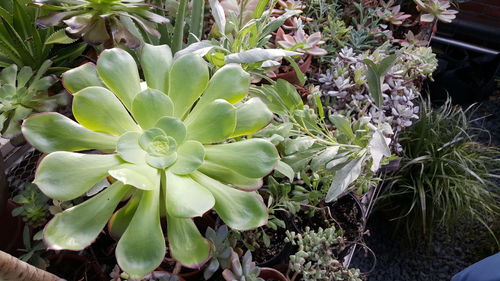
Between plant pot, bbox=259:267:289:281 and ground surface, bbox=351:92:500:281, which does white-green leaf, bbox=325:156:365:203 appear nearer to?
plant pot, bbox=259:267:289:281

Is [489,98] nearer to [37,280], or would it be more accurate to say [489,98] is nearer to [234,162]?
[234,162]

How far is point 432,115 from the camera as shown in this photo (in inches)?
81.3

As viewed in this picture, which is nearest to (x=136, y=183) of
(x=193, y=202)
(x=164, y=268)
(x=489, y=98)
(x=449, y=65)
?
(x=193, y=202)

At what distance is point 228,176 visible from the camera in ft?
2.38

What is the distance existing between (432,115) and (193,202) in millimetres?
1739

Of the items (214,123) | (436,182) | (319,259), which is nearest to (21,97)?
(214,123)

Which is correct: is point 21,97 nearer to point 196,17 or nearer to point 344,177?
point 196,17

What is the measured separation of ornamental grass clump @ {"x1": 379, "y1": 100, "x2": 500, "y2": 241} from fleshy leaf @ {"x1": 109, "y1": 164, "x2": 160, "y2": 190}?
1.40 m

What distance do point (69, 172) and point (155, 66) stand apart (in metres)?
0.23

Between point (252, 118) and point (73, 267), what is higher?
point (252, 118)

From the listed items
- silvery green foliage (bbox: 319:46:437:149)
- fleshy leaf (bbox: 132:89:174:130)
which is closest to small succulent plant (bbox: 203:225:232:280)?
fleshy leaf (bbox: 132:89:174:130)

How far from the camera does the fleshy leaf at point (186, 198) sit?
600 mm

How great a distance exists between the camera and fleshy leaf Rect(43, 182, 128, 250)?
23.8 inches

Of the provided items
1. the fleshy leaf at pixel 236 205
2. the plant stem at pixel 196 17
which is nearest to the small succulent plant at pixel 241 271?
the fleshy leaf at pixel 236 205
